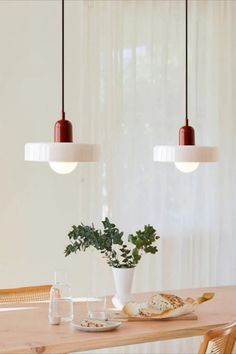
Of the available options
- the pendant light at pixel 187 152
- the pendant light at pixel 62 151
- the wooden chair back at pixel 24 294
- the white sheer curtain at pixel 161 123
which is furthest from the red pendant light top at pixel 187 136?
the white sheer curtain at pixel 161 123

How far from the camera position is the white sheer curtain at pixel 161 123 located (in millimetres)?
4242

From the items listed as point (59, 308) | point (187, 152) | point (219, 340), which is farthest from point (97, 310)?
point (187, 152)

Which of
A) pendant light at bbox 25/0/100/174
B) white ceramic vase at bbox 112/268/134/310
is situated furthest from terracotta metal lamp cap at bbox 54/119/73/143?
white ceramic vase at bbox 112/268/134/310

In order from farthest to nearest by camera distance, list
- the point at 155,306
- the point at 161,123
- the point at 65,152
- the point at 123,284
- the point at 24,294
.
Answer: the point at 161,123
the point at 24,294
the point at 123,284
the point at 155,306
the point at 65,152

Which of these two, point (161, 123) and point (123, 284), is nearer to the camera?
point (123, 284)

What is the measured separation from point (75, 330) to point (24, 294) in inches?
29.2

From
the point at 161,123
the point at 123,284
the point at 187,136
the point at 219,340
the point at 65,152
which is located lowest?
the point at 219,340

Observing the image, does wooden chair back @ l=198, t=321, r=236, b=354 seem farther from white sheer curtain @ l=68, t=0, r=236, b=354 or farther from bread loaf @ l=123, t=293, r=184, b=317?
white sheer curtain @ l=68, t=0, r=236, b=354

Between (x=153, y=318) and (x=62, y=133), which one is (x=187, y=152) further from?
(x=153, y=318)

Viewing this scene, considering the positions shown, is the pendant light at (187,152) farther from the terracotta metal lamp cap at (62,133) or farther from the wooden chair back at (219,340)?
the wooden chair back at (219,340)

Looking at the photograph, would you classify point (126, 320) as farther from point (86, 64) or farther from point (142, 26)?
point (142, 26)

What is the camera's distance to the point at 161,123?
4.41 m

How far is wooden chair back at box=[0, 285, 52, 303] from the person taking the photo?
339cm

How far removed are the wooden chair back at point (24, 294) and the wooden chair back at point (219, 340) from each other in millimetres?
1058
